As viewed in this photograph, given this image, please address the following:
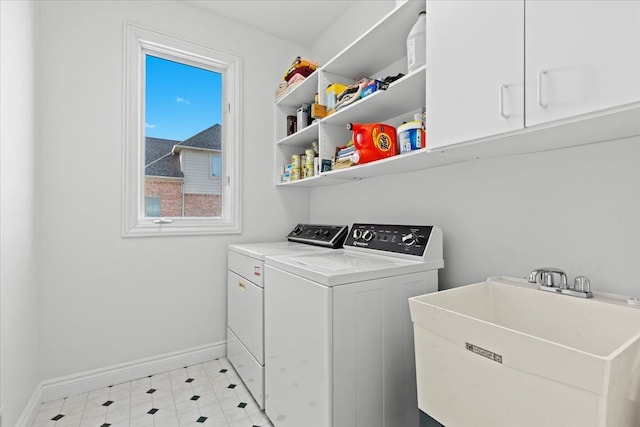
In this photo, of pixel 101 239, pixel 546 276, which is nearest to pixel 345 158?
pixel 546 276

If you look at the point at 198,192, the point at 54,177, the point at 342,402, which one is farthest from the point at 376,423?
the point at 54,177

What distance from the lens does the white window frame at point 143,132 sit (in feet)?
6.95

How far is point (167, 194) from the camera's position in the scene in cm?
234

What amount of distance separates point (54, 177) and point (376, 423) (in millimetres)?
2283

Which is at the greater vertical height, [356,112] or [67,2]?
[67,2]

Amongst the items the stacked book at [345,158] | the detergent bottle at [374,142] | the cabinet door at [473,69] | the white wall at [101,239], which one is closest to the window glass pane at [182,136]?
the white wall at [101,239]

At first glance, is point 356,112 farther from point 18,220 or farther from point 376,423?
point 18,220

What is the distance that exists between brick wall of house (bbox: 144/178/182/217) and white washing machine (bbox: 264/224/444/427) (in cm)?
120

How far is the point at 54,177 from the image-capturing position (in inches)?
74.7

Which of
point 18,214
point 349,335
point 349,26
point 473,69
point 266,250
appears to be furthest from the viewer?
point 349,26

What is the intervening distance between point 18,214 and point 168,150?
1.03 meters

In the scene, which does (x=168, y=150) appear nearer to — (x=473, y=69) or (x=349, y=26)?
(x=349, y=26)

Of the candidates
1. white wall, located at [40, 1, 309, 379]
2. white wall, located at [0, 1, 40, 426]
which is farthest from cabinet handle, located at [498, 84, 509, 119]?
white wall, located at [40, 1, 309, 379]

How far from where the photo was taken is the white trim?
1.58 metres
